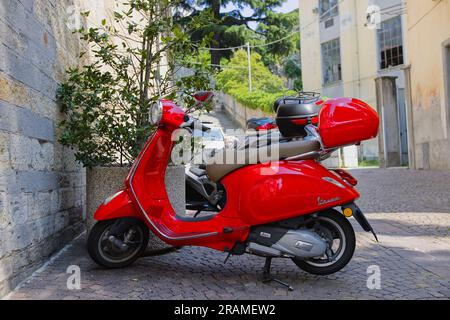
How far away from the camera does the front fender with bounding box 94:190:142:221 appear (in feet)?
13.0

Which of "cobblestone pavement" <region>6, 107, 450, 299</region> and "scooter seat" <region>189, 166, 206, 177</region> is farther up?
"scooter seat" <region>189, 166, 206, 177</region>

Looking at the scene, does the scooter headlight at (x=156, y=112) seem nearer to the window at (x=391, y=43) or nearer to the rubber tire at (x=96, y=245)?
the rubber tire at (x=96, y=245)

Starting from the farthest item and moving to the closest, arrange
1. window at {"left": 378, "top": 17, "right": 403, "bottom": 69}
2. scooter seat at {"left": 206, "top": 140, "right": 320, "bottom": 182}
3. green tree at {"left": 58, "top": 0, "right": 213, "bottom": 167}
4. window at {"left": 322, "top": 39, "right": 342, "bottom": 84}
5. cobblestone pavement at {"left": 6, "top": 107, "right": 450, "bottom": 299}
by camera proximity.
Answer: window at {"left": 322, "top": 39, "right": 342, "bottom": 84}, window at {"left": 378, "top": 17, "right": 403, "bottom": 69}, green tree at {"left": 58, "top": 0, "right": 213, "bottom": 167}, scooter seat at {"left": 206, "top": 140, "right": 320, "bottom": 182}, cobblestone pavement at {"left": 6, "top": 107, "right": 450, "bottom": 299}

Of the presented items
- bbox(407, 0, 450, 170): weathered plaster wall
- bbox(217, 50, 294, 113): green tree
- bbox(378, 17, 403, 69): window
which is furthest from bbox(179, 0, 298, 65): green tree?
bbox(407, 0, 450, 170): weathered plaster wall

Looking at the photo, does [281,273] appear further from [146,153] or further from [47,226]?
[47,226]

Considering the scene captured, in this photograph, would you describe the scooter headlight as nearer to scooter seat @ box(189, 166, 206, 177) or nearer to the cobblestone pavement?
the cobblestone pavement

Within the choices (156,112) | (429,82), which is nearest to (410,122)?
(429,82)

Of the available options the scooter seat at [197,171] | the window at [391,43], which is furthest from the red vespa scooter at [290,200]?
the window at [391,43]

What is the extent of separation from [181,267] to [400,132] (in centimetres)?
1542

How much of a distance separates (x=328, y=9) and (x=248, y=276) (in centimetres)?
2564

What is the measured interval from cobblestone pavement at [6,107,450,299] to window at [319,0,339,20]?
898 inches

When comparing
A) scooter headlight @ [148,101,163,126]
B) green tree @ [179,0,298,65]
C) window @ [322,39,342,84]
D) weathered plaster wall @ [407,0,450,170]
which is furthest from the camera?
green tree @ [179,0,298,65]

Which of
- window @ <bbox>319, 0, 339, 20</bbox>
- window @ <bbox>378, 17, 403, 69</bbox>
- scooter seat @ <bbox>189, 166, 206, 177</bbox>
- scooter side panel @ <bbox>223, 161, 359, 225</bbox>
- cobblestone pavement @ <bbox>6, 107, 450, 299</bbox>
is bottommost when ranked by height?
cobblestone pavement @ <bbox>6, 107, 450, 299</bbox>
